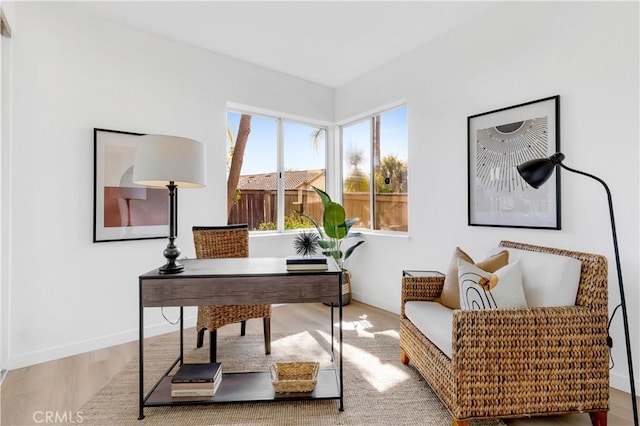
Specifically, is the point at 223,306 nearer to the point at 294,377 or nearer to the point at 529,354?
the point at 294,377

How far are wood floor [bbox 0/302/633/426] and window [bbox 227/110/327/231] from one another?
138 cm

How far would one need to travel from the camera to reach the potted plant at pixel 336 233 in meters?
3.70

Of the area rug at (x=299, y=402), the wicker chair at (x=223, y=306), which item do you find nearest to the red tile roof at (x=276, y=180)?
the wicker chair at (x=223, y=306)

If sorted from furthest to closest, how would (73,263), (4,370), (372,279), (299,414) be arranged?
(372,279)
(73,263)
(4,370)
(299,414)

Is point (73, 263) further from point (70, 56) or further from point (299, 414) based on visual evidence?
point (299, 414)

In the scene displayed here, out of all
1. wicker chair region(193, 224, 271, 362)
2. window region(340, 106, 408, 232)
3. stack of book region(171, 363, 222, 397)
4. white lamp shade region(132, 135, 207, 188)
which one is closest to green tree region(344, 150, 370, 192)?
window region(340, 106, 408, 232)

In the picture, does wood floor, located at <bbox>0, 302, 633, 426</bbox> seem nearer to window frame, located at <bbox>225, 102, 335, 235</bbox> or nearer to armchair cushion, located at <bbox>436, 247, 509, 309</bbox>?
armchair cushion, located at <bbox>436, 247, 509, 309</bbox>

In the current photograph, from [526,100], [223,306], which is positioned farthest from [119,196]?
[526,100]

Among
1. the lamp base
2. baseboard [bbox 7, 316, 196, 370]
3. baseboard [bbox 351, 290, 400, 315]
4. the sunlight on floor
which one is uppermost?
the lamp base

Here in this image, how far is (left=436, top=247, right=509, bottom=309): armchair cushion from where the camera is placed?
211 cm

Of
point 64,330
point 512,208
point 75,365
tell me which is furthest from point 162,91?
point 512,208

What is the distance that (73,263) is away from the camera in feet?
8.90

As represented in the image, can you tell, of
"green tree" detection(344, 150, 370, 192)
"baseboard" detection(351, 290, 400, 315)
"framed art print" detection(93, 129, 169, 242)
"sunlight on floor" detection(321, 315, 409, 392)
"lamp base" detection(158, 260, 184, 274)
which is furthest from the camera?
"green tree" detection(344, 150, 370, 192)

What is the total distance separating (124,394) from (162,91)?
248 centimetres
